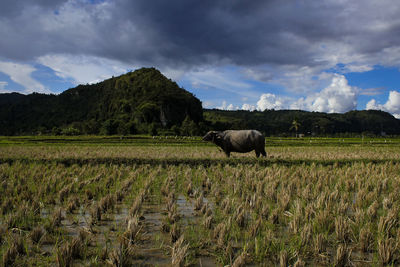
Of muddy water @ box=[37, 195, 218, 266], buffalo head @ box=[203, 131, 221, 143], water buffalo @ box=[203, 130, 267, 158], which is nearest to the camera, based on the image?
muddy water @ box=[37, 195, 218, 266]

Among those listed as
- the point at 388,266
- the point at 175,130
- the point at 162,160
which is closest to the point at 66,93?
the point at 175,130

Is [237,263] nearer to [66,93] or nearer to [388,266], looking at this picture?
[388,266]

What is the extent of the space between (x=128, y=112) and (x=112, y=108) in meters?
16.8

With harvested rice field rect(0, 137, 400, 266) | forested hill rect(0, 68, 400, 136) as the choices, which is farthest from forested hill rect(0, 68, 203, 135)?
harvested rice field rect(0, 137, 400, 266)

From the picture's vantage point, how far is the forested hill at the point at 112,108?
116m

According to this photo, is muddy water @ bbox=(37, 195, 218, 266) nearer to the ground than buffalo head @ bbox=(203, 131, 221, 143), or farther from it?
nearer to the ground

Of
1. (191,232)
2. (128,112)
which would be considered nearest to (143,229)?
(191,232)

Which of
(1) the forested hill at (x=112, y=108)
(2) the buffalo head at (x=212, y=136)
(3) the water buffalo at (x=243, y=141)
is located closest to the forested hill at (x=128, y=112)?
(1) the forested hill at (x=112, y=108)

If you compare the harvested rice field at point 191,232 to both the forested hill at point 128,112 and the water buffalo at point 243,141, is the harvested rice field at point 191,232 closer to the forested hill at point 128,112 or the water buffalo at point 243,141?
the water buffalo at point 243,141

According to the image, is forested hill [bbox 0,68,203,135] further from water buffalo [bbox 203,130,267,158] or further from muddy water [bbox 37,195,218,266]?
muddy water [bbox 37,195,218,266]

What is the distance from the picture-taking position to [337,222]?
166 inches

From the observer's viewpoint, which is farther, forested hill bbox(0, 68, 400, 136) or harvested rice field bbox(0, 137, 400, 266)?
forested hill bbox(0, 68, 400, 136)

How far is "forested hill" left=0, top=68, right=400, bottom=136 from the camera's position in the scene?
116250 millimetres

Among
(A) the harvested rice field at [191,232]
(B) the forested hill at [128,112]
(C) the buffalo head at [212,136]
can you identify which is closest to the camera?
(A) the harvested rice field at [191,232]
